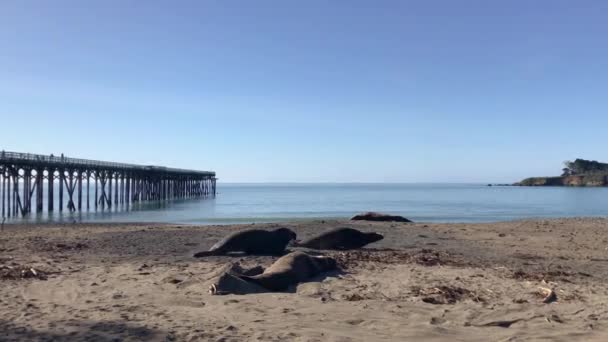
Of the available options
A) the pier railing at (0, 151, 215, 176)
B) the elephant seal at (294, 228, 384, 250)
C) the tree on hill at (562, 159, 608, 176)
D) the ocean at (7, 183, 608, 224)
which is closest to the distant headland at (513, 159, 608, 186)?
the tree on hill at (562, 159, 608, 176)

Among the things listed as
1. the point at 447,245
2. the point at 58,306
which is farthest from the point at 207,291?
the point at 447,245

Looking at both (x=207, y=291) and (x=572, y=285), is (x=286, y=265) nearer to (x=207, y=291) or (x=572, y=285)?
(x=207, y=291)

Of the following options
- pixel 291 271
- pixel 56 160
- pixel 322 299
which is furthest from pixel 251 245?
pixel 56 160

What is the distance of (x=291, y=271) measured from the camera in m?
9.82

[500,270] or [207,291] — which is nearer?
[207,291]

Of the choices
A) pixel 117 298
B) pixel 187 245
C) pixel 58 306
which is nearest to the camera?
pixel 58 306

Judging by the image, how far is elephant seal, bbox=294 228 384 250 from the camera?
1506 centimetres

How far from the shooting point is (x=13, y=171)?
129 feet

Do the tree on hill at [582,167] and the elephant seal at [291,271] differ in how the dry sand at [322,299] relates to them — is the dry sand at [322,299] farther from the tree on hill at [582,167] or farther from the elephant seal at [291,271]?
the tree on hill at [582,167]

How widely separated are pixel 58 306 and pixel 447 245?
1167cm

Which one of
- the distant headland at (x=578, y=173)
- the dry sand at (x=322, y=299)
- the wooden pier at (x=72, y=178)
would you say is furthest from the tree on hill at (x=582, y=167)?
the dry sand at (x=322, y=299)

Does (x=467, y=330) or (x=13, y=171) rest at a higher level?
(x=13, y=171)

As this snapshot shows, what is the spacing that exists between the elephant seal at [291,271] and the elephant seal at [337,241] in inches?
151

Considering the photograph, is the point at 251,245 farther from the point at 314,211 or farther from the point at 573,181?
the point at 573,181
